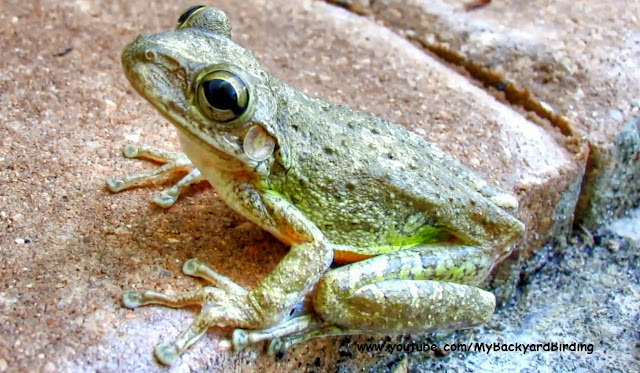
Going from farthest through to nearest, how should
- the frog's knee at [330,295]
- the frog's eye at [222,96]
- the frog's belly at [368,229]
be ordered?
1. the frog's belly at [368,229]
2. the frog's knee at [330,295]
3. the frog's eye at [222,96]

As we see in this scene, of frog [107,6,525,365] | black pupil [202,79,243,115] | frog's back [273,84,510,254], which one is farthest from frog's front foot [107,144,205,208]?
black pupil [202,79,243,115]

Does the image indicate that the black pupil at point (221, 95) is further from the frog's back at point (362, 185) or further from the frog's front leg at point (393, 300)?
the frog's front leg at point (393, 300)

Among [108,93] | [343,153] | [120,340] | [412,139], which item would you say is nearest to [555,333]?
[412,139]

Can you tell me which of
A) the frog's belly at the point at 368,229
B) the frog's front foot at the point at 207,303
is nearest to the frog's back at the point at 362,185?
the frog's belly at the point at 368,229

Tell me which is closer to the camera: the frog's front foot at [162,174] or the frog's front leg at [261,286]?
the frog's front leg at [261,286]

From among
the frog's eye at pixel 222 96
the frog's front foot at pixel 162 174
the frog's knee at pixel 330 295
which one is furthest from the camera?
the frog's front foot at pixel 162 174

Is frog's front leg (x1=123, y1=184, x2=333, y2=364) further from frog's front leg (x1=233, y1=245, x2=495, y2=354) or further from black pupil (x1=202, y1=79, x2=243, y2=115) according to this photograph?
black pupil (x1=202, y1=79, x2=243, y2=115)

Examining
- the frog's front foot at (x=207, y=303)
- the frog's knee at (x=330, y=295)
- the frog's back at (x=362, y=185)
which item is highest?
the frog's back at (x=362, y=185)

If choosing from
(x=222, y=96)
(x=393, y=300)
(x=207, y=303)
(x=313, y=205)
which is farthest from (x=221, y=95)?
(x=393, y=300)
